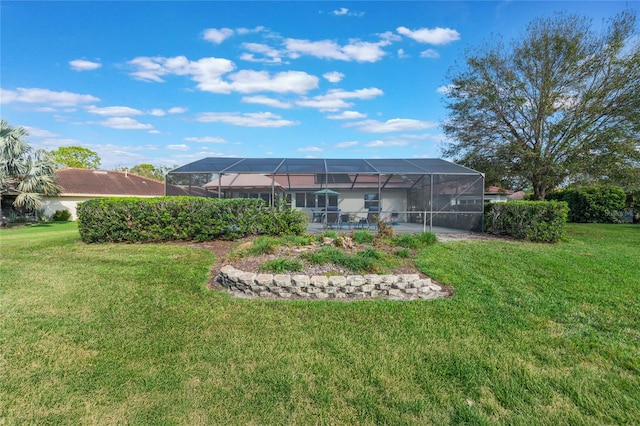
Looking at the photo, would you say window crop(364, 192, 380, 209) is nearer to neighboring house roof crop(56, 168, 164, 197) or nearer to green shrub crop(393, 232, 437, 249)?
green shrub crop(393, 232, 437, 249)

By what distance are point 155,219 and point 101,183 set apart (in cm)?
2118

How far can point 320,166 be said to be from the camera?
12203mm

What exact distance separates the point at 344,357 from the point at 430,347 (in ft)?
3.00

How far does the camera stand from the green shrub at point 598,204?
15.8 meters

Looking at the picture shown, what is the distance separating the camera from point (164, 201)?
8133 millimetres

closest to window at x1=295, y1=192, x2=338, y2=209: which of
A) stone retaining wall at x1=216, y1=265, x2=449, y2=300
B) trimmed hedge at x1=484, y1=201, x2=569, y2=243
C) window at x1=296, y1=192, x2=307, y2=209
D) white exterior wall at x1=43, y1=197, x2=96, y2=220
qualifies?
window at x1=296, y1=192, x2=307, y2=209

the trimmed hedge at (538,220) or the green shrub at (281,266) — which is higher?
the trimmed hedge at (538,220)

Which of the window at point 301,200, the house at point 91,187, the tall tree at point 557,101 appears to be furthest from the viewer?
the house at point 91,187

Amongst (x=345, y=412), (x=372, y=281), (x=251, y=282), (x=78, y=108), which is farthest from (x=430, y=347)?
(x=78, y=108)

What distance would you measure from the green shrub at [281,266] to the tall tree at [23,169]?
17034 millimetres

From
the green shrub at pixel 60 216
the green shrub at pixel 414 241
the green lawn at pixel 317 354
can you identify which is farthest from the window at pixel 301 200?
the green shrub at pixel 60 216

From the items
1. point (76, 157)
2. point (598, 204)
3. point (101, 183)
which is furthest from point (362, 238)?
point (76, 157)

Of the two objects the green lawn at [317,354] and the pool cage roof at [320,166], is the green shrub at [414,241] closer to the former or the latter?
the green lawn at [317,354]

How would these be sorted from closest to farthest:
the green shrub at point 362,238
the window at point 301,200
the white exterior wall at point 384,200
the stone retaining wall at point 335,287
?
the stone retaining wall at point 335,287 < the green shrub at point 362,238 < the window at point 301,200 < the white exterior wall at point 384,200
